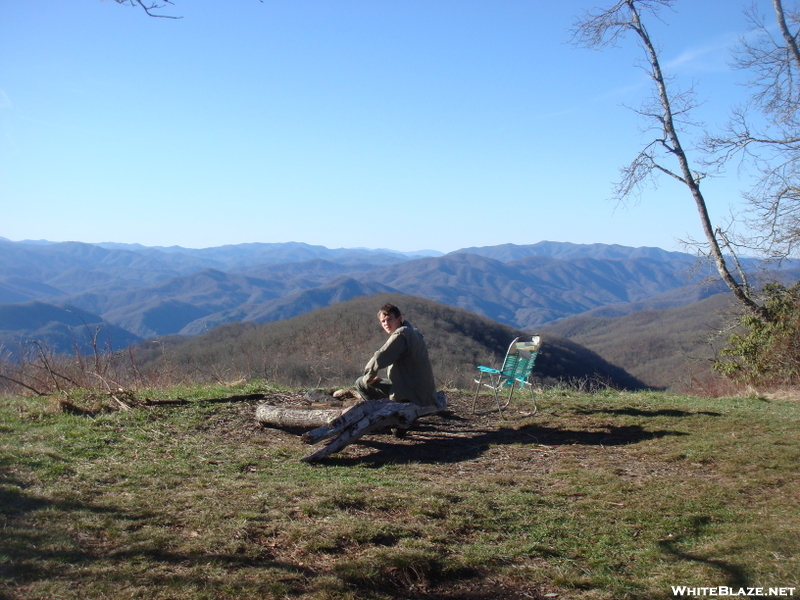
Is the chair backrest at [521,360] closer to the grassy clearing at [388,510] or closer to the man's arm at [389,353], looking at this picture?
the grassy clearing at [388,510]

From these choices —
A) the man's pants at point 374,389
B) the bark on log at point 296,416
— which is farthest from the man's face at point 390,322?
the bark on log at point 296,416

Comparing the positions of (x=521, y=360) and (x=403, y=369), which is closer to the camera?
(x=403, y=369)

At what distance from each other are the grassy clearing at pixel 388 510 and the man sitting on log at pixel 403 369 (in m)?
0.47

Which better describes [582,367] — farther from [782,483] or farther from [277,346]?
[782,483]

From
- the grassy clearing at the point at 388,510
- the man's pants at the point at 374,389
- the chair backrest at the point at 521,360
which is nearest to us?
the grassy clearing at the point at 388,510

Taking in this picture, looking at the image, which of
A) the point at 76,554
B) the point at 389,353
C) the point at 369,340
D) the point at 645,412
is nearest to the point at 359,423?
the point at 389,353

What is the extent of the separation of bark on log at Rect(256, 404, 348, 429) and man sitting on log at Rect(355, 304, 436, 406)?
0.46m

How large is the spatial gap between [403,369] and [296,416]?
1155 mm

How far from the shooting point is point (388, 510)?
3.80 meters

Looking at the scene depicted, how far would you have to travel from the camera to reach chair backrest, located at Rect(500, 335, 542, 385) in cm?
748

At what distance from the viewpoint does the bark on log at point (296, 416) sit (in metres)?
5.86

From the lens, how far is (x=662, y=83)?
40.4 ft

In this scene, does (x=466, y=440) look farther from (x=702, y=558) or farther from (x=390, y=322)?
(x=702, y=558)

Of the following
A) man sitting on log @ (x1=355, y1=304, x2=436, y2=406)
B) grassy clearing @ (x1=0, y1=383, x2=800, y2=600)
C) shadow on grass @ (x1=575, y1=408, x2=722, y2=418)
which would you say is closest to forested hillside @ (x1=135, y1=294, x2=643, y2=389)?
shadow on grass @ (x1=575, y1=408, x2=722, y2=418)
